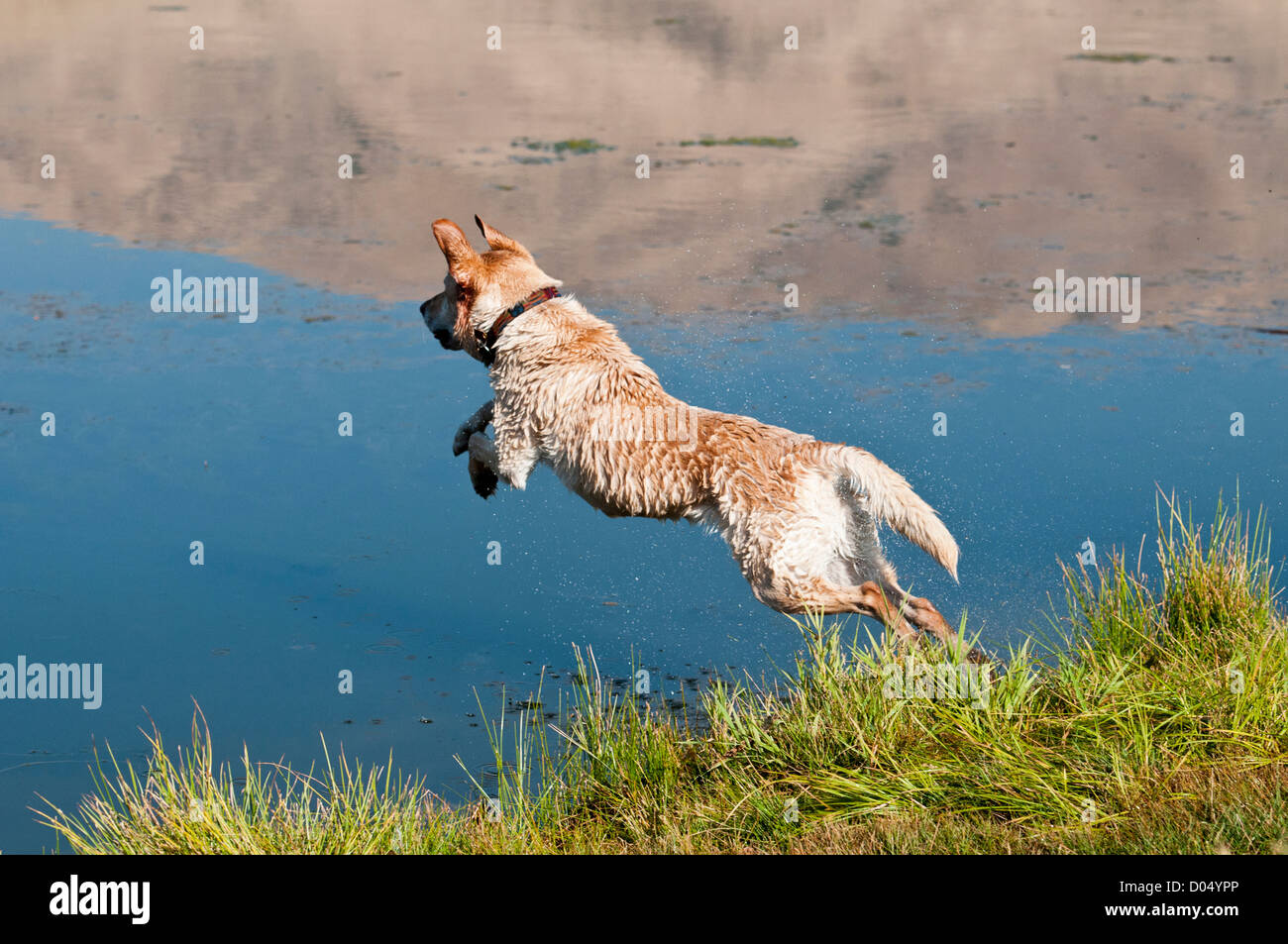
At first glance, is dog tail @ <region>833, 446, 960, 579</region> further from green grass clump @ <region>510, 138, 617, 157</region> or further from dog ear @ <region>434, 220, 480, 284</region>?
green grass clump @ <region>510, 138, 617, 157</region>

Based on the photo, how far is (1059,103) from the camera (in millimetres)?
18922

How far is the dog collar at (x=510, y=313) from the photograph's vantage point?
320 inches

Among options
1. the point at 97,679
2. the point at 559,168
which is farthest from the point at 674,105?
the point at 97,679

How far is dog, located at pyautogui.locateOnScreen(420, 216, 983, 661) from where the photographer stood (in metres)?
7.22

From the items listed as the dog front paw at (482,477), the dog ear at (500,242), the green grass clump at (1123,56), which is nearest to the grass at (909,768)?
the dog front paw at (482,477)

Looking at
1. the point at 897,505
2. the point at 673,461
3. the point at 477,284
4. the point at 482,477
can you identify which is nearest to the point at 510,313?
the point at 477,284

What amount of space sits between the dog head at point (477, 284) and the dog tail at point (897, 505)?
7.27 feet

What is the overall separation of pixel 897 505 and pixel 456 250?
3.05 meters

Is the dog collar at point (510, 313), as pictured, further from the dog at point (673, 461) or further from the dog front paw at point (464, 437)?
the dog front paw at point (464, 437)

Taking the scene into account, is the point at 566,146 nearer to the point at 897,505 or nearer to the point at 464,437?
the point at 464,437

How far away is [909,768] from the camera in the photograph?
21.1ft
